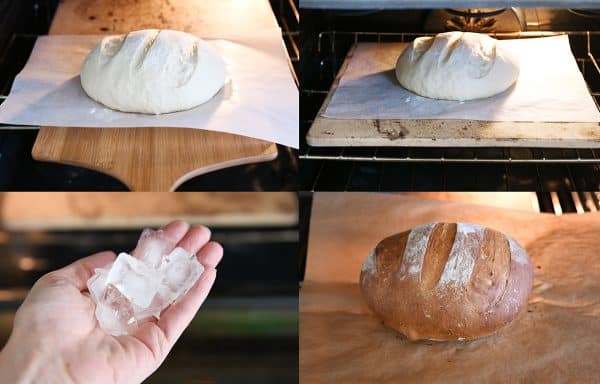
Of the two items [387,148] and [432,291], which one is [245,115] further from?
[432,291]

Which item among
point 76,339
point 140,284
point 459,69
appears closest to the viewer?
point 76,339

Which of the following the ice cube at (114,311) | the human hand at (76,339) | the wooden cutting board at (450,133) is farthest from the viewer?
the wooden cutting board at (450,133)

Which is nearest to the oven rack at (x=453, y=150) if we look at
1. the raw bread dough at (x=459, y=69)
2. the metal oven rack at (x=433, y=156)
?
the metal oven rack at (x=433, y=156)

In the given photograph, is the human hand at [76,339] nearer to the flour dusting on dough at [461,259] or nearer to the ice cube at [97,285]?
the ice cube at [97,285]

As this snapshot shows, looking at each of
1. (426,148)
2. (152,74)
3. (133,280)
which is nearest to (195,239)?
(133,280)

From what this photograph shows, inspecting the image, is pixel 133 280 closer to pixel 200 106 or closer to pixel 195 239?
pixel 195 239

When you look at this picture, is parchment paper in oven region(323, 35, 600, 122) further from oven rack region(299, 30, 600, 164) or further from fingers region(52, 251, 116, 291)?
fingers region(52, 251, 116, 291)
